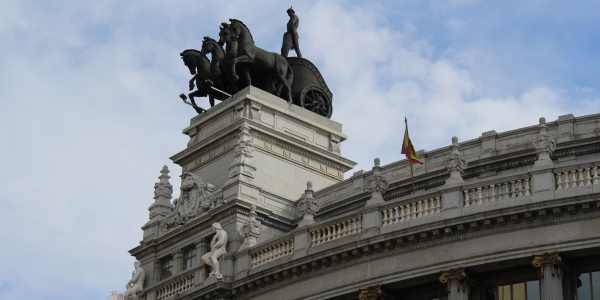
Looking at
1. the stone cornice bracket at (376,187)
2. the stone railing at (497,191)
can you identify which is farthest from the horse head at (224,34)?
the stone railing at (497,191)

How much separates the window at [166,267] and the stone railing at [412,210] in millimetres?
15231

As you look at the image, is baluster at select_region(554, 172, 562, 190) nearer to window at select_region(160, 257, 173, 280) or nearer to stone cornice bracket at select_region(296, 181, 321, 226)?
stone cornice bracket at select_region(296, 181, 321, 226)

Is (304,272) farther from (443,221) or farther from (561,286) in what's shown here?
(561,286)

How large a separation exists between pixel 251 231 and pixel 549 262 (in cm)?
1560

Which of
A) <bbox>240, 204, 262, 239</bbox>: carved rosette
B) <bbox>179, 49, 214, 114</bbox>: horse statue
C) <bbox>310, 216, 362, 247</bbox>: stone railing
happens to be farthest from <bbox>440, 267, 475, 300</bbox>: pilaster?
<bbox>179, 49, 214, 114</bbox>: horse statue

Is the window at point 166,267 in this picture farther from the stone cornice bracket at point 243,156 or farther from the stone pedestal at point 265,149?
the stone cornice bracket at point 243,156

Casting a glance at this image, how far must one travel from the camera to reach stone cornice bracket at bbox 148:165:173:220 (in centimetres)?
6662

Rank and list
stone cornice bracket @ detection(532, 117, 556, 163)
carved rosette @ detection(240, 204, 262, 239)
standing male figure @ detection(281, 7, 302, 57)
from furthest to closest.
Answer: standing male figure @ detection(281, 7, 302, 57) < carved rosette @ detection(240, 204, 262, 239) < stone cornice bracket @ detection(532, 117, 556, 163)

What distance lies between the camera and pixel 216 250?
59.1 metres

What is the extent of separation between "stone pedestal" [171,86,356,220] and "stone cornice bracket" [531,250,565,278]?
57.1 ft

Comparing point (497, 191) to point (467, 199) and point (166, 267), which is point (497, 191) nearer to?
point (467, 199)

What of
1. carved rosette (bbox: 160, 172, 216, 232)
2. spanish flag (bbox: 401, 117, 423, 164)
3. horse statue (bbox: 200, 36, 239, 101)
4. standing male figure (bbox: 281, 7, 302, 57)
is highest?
standing male figure (bbox: 281, 7, 302, 57)

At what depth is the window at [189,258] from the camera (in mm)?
63056

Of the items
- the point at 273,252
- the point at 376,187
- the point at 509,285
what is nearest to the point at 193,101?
the point at 273,252
